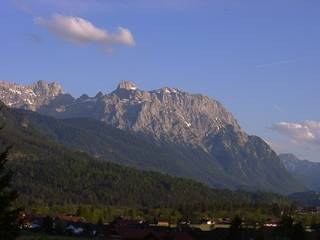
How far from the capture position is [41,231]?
415 ft

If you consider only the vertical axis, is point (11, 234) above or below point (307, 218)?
below

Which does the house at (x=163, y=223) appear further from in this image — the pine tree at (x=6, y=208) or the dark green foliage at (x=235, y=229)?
the pine tree at (x=6, y=208)

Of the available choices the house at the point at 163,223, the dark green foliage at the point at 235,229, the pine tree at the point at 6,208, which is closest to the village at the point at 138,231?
the dark green foliage at the point at 235,229

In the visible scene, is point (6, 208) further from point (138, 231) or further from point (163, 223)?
point (163, 223)

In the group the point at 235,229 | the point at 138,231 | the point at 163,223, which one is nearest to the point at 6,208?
the point at 235,229

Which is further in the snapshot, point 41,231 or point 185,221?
point 185,221

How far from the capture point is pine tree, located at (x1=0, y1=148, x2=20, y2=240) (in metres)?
28.4

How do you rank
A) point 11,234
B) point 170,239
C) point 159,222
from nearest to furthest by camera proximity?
point 11,234 → point 170,239 → point 159,222

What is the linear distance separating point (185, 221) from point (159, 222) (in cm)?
1417

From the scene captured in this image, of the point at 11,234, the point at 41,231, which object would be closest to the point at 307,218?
the point at 41,231

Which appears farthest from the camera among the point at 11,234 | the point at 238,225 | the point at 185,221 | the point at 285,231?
the point at 185,221

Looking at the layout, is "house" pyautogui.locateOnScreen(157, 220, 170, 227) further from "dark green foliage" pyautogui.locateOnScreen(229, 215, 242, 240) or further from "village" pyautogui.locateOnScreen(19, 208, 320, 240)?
"dark green foliage" pyautogui.locateOnScreen(229, 215, 242, 240)

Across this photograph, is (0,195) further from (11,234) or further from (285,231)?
(285,231)

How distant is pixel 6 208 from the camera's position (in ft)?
95.2
